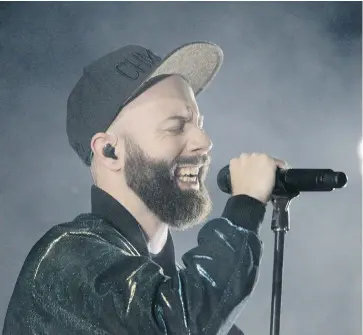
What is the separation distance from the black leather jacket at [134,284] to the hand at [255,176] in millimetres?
25

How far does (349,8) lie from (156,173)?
2041mm

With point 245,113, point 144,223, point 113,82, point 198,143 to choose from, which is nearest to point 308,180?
point 198,143

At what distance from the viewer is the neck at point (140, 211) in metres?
1.48

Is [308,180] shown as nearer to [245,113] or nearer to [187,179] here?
[187,179]

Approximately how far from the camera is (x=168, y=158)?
1.45m

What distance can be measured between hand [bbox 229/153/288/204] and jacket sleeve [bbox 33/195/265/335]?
0.02 metres

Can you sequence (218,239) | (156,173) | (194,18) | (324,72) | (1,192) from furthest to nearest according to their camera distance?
(324,72) < (194,18) < (1,192) < (156,173) < (218,239)

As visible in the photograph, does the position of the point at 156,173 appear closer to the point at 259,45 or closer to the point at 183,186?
the point at 183,186

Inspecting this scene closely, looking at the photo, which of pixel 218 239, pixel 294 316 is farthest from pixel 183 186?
pixel 294 316

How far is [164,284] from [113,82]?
0.56 m

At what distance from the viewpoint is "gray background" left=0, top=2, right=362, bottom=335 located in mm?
2631

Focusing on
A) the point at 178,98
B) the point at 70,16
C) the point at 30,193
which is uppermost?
the point at 70,16

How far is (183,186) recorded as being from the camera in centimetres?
149

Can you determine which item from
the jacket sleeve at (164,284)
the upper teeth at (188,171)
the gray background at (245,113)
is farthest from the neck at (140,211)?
the gray background at (245,113)
